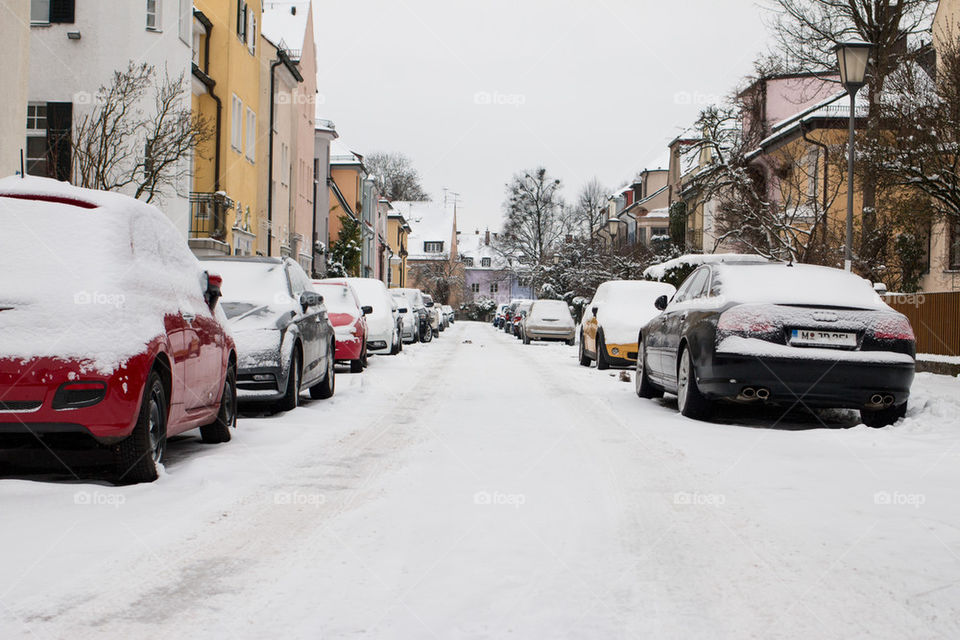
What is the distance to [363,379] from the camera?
52.6ft

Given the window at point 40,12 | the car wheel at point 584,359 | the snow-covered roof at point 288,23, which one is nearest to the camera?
the car wheel at point 584,359

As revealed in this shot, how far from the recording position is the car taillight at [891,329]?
9789 mm

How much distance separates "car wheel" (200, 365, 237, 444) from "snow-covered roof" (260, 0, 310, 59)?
40.1 meters

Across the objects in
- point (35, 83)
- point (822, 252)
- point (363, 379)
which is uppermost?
point (35, 83)

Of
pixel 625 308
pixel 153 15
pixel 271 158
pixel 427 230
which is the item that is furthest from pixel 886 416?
pixel 427 230

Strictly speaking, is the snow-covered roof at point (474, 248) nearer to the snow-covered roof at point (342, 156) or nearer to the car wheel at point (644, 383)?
the snow-covered roof at point (342, 156)

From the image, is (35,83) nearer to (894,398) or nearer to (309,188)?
(894,398)

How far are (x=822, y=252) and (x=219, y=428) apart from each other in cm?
1895

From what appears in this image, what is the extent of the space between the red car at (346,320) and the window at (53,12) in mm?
10423

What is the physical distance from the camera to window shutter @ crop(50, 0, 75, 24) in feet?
80.4

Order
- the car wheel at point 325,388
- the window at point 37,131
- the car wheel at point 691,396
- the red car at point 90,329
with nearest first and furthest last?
the red car at point 90,329, the car wheel at point 691,396, the car wheel at point 325,388, the window at point 37,131

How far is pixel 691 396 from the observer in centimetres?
1075

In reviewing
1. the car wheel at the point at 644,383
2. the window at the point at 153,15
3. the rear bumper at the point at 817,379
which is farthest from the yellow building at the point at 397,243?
the rear bumper at the point at 817,379

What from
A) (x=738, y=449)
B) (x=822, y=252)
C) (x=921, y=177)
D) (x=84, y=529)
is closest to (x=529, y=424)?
(x=738, y=449)
